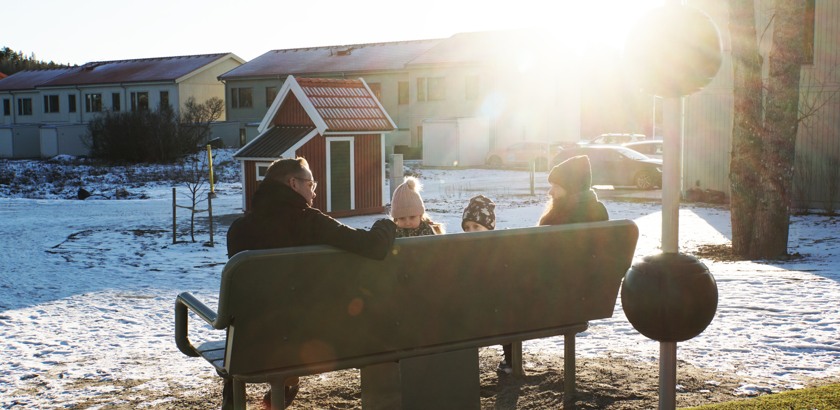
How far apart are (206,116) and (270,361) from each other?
54684 mm

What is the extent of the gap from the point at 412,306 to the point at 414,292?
0.29ft

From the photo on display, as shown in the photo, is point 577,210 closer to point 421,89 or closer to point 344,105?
point 344,105

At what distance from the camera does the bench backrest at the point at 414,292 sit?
4.65 m

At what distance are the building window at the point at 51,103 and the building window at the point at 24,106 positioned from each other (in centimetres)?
257

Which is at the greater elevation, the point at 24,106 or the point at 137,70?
the point at 137,70

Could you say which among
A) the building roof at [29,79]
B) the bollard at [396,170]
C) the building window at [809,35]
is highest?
the building roof at [29,79]

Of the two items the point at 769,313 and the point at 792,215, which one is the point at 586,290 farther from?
the point at 792,215

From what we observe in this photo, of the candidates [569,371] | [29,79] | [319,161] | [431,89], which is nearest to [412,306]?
[569,371]

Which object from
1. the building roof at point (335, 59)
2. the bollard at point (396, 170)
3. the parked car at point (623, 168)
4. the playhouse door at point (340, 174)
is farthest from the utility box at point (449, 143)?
the playhouse door at point (340, 174)

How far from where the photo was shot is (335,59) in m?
58.1

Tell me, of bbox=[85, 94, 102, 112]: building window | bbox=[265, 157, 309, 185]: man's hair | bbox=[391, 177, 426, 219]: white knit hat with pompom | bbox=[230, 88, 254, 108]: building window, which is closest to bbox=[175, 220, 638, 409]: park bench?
bbox=[265, 157, 309, 185]: man's hair

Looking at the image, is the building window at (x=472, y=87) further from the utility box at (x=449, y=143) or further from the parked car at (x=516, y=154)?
the parked car at (x=516, y=154)

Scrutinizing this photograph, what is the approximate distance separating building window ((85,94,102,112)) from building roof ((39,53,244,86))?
1.05m

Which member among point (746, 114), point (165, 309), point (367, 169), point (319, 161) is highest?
point (746, 114)
